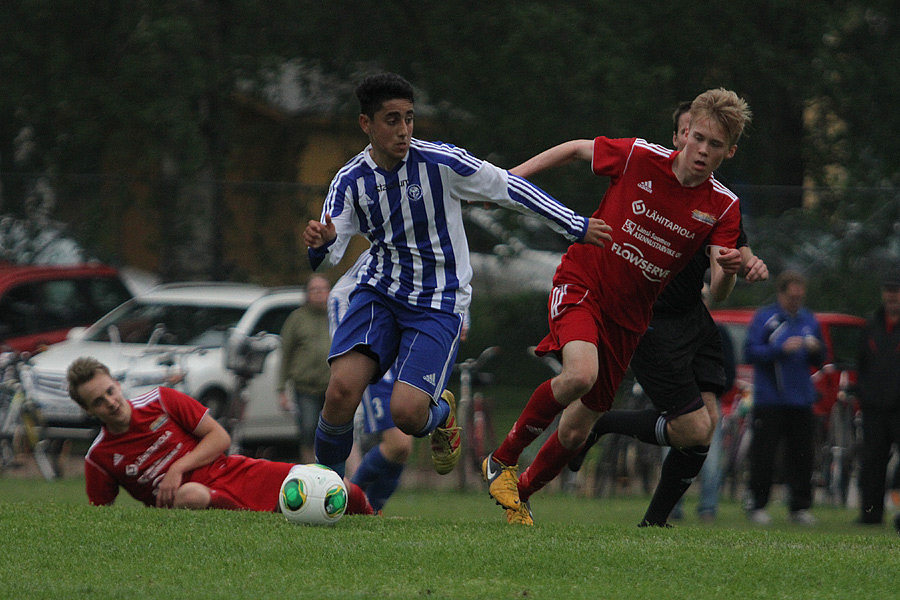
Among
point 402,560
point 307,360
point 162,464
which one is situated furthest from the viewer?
point 307,360

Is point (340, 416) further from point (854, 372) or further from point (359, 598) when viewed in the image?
point (854, 372)

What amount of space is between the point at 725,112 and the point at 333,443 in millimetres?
2788

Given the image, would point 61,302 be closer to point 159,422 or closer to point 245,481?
point 159,422

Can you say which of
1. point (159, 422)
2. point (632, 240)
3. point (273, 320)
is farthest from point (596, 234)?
point (273, 320)

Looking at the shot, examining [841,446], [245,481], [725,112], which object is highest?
[725,112]

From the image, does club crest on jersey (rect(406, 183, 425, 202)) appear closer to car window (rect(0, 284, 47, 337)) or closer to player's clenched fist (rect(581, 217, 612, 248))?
player's clenched fist (rect(581, 217, 612, 248))

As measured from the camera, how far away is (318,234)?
20.1 feet

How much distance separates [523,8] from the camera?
53.9 ft

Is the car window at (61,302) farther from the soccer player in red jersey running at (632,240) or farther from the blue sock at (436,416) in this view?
the soccer player in red jersey running at (632,240)

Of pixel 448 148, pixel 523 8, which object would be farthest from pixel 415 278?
pixel 523 8

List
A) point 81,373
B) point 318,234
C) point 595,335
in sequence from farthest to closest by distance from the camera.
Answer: point 81,373 < point 595,335 < point 318,234

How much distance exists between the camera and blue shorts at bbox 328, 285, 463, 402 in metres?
6.64

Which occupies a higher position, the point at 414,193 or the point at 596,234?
the point at 414,193

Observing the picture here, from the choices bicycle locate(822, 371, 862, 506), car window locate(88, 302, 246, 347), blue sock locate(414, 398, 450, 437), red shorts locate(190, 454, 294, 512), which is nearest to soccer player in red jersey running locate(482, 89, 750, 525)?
blue sock locate(414, 398, 450, 437)
